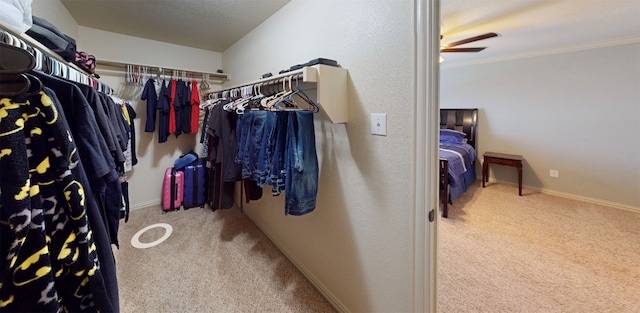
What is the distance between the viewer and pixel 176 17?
7.46 feet

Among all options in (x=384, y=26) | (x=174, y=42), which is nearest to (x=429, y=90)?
(x=384, y=26)

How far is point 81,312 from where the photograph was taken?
70cm

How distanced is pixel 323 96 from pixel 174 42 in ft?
9.37

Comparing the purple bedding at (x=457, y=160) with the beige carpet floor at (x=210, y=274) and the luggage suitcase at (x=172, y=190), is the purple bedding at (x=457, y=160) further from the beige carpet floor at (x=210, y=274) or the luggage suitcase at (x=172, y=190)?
the luggage suitcase at (x=172, y=190)

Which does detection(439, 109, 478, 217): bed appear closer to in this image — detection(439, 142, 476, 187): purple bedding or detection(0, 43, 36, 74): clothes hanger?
detection(439, 142, 476, 187): purple bedding

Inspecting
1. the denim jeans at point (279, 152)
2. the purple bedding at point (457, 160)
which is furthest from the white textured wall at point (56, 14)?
the purple bedding at point (457, 160)

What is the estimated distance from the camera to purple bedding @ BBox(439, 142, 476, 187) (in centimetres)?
292

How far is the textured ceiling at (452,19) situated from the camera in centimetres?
207

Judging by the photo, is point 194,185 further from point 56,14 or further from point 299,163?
point 299,163

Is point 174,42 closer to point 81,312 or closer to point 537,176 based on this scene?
point 81,312

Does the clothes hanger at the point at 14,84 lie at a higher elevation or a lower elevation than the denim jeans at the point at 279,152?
higher

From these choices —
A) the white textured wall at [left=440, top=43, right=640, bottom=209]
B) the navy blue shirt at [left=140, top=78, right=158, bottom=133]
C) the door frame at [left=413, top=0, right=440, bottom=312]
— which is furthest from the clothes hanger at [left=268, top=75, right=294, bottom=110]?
the white textured wall at [left=440, top=43, right=640, bottom=209]

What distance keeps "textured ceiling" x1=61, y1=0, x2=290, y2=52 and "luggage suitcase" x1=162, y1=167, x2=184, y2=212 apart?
5.63ft

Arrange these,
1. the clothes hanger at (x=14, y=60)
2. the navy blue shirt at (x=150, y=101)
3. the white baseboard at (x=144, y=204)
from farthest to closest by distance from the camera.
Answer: the white baseboard at (x=144, y=204)
the navy blue shirt at (x=150, y=101)
the clothes hanger at (x=14, y=60)
